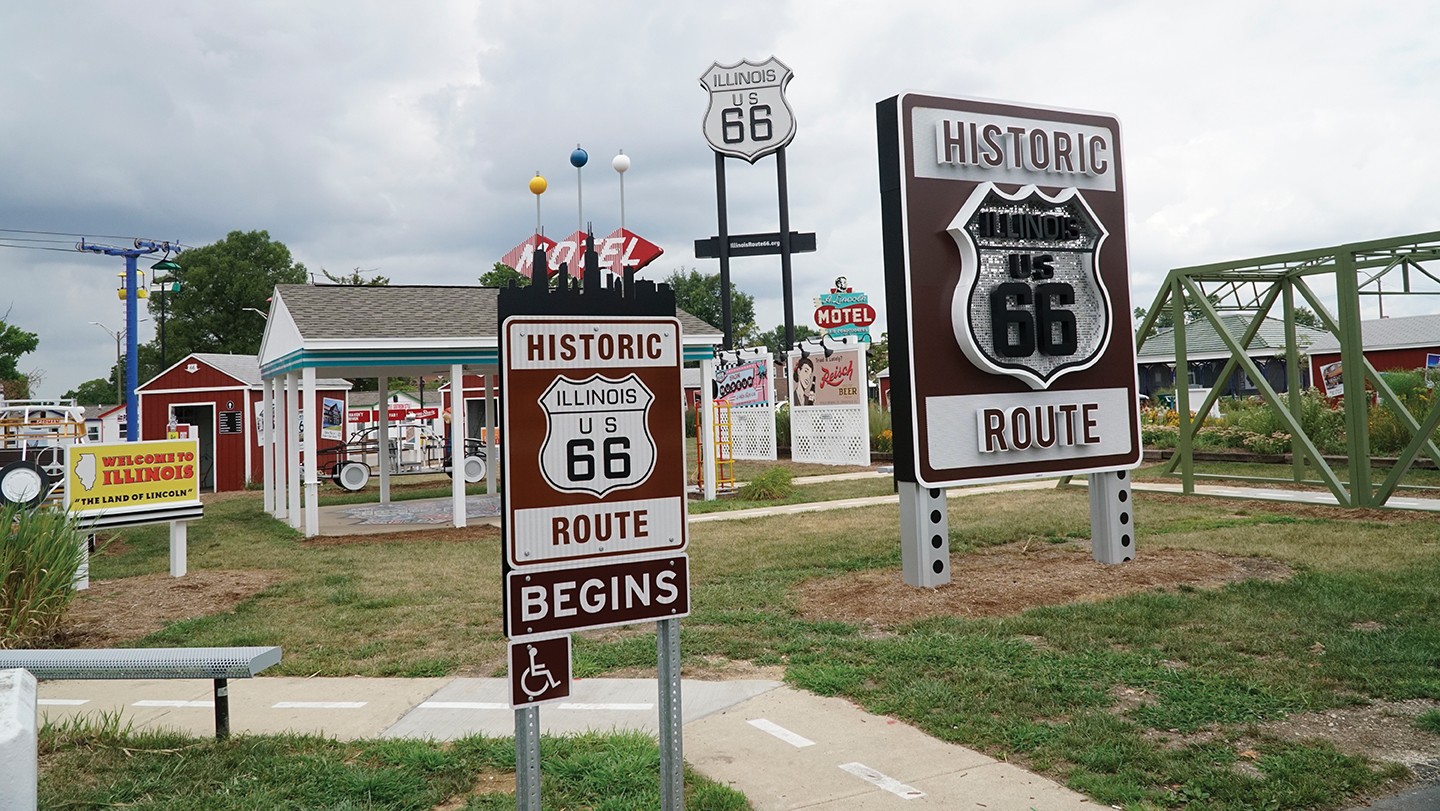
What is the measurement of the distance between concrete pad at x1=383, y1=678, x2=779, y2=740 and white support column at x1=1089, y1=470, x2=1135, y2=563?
191 inches

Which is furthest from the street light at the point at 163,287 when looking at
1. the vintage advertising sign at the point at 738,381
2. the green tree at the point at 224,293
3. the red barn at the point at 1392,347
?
the red barn at the point at 1392,347

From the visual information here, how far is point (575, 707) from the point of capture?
221 inches

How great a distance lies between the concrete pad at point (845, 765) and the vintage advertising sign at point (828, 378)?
19.4 m

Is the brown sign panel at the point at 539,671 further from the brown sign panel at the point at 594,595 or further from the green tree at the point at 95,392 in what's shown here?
the green tree at the point at 95,392

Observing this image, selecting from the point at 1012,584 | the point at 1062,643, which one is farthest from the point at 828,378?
the point at 1062,643

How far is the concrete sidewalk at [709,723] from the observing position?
4.23 m

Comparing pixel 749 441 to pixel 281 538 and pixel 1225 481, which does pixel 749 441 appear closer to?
pixel 1225 481

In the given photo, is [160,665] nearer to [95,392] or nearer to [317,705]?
[317,705]

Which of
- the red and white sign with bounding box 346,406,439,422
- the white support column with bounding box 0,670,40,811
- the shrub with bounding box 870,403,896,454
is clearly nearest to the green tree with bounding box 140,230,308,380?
the red and white sign with bounding box 346,406,439,422

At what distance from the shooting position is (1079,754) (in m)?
4.53

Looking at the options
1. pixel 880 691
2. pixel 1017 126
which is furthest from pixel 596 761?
pixel 1017 126

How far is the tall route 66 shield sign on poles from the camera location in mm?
8602

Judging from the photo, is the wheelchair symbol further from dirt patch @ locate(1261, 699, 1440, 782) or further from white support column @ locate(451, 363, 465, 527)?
white support column @ locate(451, 363, 465, 527)

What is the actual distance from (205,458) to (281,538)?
1126cm
